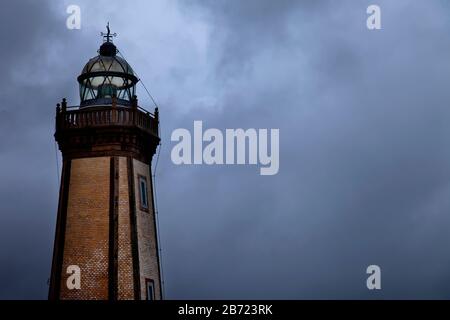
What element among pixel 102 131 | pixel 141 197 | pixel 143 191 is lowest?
pixel 141 197

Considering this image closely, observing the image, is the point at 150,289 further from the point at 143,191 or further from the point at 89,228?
the point at 143,191

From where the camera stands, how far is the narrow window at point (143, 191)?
6531 cm

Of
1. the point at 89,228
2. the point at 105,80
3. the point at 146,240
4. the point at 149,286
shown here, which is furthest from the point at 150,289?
the point at 105,80

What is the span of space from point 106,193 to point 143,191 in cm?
233

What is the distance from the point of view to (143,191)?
6562 cm

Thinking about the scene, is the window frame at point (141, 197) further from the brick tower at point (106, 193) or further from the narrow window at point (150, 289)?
→ the narrow window at point (150, 289)

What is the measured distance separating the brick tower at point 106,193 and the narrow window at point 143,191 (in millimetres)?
51

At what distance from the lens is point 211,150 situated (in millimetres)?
60812

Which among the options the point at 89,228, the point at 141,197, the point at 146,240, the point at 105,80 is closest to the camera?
the point at 89,228

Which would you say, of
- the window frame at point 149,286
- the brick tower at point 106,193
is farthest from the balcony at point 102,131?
the window frame at point 149,286

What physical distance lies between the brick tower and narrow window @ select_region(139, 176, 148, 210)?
51 millimetres

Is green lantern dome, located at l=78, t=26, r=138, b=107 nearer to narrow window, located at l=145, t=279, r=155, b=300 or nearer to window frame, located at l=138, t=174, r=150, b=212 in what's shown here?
window frame, located at l=138, t=174, r=150, b=212

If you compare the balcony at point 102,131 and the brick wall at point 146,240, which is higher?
the balcony at point 102,131
